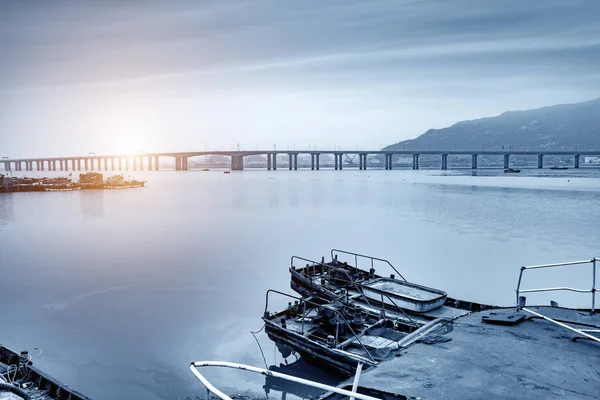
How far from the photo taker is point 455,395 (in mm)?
7992

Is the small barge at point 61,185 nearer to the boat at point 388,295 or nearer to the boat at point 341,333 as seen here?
the boat at point 388,295

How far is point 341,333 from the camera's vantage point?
51.4 ft

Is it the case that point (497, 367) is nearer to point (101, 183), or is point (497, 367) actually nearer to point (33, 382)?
point (33, 382)

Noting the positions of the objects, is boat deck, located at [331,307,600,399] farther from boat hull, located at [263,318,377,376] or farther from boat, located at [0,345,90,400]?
boat, located at [0,345,90,400]

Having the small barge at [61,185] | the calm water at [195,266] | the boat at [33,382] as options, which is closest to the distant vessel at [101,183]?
the small barge at [61,185]

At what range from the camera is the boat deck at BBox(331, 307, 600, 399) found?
812 cm

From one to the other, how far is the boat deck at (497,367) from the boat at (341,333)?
1.49 metres

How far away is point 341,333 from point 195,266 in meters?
16.5

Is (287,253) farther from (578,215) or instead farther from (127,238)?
(578,215)

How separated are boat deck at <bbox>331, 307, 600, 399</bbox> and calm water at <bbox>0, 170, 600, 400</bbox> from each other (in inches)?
225

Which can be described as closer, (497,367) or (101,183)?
(497,367)

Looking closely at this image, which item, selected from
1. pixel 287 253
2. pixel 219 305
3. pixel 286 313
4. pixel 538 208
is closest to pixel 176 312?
pixel 219 305

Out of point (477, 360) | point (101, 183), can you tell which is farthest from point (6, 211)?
point (477, 360)

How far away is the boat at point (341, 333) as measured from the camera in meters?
13.3
